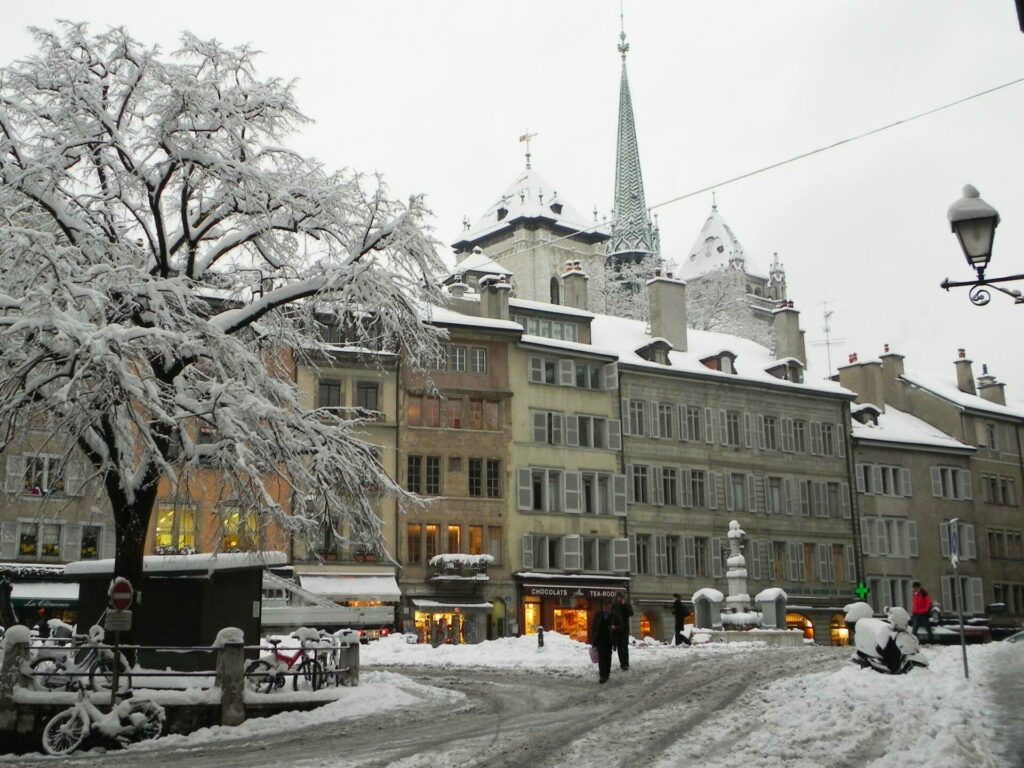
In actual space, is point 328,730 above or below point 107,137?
below

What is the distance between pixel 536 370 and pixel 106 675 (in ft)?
109

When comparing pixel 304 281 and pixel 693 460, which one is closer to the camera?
pixel 304 281

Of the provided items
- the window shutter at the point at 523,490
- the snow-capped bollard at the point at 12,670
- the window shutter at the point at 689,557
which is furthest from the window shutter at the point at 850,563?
the snow-capped bollard at the point at 12,670

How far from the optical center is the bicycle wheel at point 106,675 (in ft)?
56.9

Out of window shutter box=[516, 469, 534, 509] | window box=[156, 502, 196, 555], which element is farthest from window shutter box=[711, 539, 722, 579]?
window box=[156, 502, 196, 555]

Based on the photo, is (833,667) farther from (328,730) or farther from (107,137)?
(107,137)

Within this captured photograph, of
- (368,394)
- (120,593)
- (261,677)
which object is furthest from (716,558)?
(120,593)

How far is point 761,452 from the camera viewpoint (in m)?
55.2

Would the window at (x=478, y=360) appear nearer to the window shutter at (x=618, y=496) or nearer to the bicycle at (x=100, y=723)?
the window shutter at (x=618, y=496)

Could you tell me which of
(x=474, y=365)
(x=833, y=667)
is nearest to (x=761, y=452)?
(x=474, y=365)

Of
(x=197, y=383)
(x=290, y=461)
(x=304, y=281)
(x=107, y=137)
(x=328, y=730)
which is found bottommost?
(x=328, y=730)

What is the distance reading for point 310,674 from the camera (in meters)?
19.8

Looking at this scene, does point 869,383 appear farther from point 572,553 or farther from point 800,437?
point 572,553

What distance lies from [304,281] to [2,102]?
559 cm
